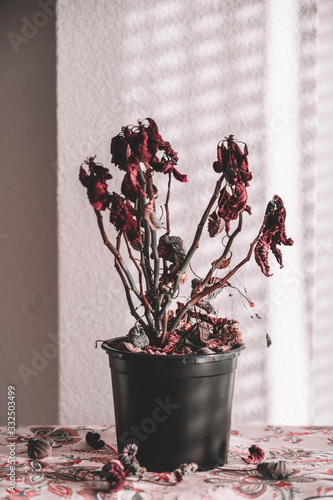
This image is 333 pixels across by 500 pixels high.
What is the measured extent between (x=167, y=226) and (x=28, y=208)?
31.1 inches

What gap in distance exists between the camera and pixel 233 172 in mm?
738

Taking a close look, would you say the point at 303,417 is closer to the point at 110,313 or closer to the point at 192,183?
the point at 110,313

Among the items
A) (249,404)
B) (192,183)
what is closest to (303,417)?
(249,404)

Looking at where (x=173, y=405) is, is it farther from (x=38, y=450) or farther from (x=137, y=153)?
(x=137, y=153)

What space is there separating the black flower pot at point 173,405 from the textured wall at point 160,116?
519 mm

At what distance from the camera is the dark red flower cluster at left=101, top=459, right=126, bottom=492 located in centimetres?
69

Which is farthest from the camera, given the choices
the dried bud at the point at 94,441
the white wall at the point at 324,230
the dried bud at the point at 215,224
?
the white wall at the point at 324,230

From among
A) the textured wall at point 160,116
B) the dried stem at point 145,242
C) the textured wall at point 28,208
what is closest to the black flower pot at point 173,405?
the dried stem at point 145,242

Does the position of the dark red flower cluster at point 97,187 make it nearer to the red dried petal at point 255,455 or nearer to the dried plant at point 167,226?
the dried plant at point 167,226

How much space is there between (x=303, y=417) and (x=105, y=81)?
1.03m

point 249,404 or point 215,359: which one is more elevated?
point 215,359

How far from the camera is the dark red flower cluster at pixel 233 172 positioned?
2.42 ft

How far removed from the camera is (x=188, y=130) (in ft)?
4.24

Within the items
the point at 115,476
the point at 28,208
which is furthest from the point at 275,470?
the point at 28,208
